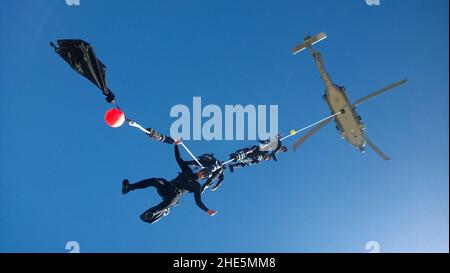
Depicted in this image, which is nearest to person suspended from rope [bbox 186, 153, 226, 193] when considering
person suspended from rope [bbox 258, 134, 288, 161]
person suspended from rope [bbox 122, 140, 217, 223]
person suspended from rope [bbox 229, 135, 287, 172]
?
person suspended from rope [bbox 122, 140, 217, 223]

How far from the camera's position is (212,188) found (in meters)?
8.91

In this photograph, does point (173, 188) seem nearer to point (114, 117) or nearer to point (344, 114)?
point (114, 117)

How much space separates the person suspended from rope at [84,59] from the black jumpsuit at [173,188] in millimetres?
2081

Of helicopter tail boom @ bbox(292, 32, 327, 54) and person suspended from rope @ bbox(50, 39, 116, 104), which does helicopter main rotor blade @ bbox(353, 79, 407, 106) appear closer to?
helicopter tail boom @ bbox(292, 32, 327, 54)

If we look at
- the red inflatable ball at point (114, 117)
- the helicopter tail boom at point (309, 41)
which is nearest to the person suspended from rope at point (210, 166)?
the red inflatable ball at point (114, 117)

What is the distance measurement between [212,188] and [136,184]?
214 centimetres

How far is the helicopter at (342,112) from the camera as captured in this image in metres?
9.33

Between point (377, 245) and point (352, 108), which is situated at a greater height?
point (352, 108)

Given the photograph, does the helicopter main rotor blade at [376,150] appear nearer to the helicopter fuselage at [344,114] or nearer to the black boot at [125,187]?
the helicopter fuselage at [344,114]

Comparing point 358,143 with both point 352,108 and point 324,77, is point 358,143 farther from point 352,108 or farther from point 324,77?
point 324,77

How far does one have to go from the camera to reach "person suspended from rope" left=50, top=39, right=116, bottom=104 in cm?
621

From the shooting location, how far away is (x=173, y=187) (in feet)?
25.5
